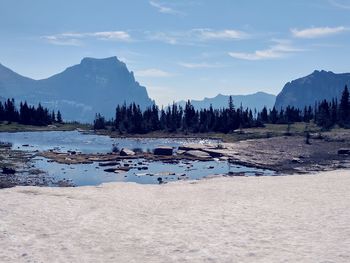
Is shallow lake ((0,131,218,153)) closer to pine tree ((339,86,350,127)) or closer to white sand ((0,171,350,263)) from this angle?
pine tree ((339,86,350,127))

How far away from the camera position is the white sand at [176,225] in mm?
18250

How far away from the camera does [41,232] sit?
21.4 metres

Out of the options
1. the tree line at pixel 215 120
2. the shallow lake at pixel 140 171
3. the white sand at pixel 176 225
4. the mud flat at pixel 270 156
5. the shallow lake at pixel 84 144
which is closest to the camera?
the white sand at pixel 176 225

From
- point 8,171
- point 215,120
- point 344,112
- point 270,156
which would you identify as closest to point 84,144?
point 270,156

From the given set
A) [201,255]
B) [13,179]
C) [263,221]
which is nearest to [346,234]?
[263,221]

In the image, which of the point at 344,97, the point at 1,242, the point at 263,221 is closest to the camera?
the point at 1,242

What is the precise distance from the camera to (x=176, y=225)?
23.7m

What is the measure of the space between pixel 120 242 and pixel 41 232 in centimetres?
432

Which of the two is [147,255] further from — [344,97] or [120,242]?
[344,97]

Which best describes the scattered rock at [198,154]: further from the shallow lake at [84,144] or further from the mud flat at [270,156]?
the shallow lake at [84,144]

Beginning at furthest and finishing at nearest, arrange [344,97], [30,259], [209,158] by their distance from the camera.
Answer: [344,97], [209,158], [30,259]

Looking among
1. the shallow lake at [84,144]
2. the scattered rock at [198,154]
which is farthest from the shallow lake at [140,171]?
the shallow lake at [84,144]

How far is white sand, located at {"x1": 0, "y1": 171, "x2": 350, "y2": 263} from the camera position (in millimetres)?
18250

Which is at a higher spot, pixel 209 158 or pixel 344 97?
pixel 344 97
